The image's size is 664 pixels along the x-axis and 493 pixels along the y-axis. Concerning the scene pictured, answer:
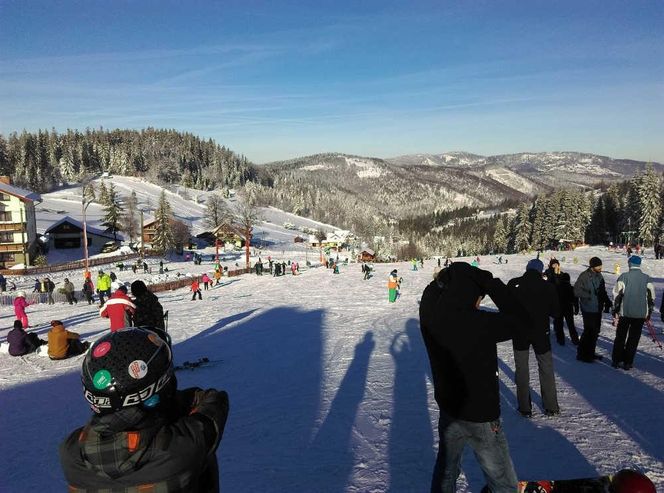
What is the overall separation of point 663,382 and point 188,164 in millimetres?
177018

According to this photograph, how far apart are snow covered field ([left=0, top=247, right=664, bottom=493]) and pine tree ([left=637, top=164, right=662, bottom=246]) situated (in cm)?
5760

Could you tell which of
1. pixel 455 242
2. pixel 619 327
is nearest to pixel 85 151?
pixel 455 242

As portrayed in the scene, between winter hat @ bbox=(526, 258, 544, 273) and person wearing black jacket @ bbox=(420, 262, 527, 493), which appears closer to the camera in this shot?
person wearing black jacket @ bbox=(420, 262, 527, 493)

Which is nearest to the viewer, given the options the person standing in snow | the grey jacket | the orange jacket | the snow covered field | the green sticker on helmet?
the green sticker on helmet

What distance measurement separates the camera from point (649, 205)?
59188mm

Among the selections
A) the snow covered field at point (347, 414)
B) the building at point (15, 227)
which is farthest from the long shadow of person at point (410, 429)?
the building at point (15, 227)

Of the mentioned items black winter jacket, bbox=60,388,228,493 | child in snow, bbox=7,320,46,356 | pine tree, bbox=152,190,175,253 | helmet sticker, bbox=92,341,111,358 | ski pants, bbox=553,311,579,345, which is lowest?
child in snow, bbox=7,320,46,356

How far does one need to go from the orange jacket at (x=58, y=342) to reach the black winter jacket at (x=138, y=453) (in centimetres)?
957

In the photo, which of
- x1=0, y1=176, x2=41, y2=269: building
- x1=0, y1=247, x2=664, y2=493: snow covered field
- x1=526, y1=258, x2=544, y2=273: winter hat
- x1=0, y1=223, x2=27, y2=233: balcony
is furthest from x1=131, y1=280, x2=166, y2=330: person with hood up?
x1=0, y1=223, x2=27, y2=233: balcony

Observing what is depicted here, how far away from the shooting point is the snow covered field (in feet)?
14.7

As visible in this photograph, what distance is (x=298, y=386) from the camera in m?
7.56

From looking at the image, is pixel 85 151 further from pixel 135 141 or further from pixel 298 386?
pixel 298 386

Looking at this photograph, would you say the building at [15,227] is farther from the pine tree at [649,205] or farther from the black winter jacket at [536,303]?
the pine tree at [649,205]

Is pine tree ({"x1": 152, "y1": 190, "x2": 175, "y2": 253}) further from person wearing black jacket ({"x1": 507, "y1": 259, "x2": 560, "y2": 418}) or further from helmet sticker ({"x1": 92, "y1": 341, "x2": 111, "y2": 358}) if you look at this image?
helmet sticker ({"x1": 92, "y1": 341, "x2": 111, "y2": 358})
